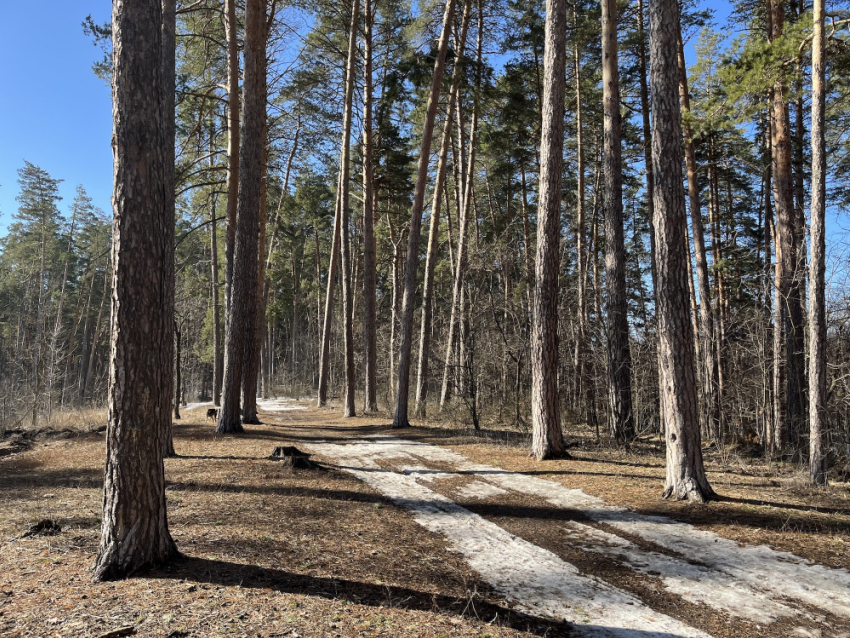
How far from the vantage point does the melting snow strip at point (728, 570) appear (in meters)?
3.52

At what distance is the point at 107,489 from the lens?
A: 3730 millimetres

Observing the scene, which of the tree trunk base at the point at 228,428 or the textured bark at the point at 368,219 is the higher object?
the textured bark at the point at 368,219

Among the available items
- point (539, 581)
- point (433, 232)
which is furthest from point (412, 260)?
point (539, 581)

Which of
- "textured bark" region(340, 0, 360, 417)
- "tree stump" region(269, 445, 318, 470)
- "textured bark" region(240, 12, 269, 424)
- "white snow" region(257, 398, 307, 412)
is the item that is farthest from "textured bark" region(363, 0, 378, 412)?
"tree stump" region(269, 445, 318, 470)

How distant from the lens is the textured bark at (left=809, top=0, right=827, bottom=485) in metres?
7.55

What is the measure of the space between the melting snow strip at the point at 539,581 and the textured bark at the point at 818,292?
5.75 meters

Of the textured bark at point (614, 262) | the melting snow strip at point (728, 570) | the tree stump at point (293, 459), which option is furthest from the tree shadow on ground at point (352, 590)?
the textured bark at point (614, 262)

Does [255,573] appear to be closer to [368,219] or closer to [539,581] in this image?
[539,581]

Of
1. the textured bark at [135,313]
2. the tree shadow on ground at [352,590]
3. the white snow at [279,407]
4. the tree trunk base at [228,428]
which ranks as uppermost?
the textured bark at [135,313]

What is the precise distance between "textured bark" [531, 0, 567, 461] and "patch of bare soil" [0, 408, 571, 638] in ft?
11.7

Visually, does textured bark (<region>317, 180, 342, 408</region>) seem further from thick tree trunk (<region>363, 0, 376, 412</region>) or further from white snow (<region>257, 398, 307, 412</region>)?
thick tree trunk (<region>363, 0, 376, 412</region>)

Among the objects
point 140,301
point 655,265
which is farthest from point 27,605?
point 655,265

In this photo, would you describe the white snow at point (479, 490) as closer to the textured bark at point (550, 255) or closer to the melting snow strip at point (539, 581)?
the melting snow strip at point (539, 581)

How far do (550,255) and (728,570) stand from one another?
227 inches
